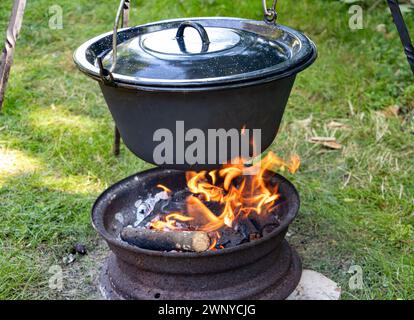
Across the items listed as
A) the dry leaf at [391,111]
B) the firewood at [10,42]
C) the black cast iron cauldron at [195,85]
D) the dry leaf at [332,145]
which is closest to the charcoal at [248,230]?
the black cast iron cauldron at [195,85]

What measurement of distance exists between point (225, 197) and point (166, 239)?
41cm

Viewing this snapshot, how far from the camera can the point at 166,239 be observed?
2.30 meters

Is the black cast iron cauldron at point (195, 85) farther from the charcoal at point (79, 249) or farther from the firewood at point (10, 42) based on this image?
the charcoal at point (79, 249)

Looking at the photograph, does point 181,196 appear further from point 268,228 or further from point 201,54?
point 201,54

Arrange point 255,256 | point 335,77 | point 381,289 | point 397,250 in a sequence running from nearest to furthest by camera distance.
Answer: point 255,256
point 381,289
point 397,250
point 335,77

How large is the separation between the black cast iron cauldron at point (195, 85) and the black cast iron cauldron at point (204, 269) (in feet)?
1.13

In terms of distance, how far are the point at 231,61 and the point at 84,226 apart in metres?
1.32

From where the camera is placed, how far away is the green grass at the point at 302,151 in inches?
108

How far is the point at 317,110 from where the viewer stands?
12.9ft

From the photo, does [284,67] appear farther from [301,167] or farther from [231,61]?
[301,167]

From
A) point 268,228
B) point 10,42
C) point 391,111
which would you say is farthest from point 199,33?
point 391,111

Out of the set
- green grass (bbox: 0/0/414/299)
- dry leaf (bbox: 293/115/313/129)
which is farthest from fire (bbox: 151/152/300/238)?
dry leaf (bbox: 293/115/313/129)

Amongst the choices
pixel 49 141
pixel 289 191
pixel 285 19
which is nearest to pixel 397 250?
pixel 289 191

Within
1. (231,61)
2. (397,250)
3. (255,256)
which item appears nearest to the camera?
Answer: (231,61)
